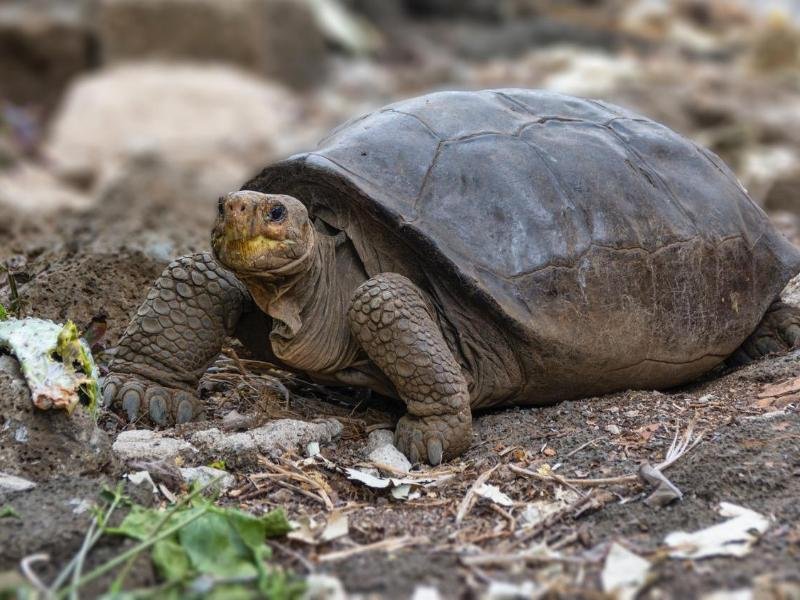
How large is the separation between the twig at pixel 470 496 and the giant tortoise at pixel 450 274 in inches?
9.6

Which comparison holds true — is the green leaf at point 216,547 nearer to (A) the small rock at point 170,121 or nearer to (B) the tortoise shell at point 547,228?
(B) the tortoise shell at point 547,228

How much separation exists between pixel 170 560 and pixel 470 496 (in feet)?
2.99

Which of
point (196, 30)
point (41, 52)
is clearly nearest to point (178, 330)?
point (196, 30)

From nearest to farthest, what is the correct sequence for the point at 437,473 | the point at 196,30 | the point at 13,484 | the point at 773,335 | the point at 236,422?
the point at 13,484, the point at 437,473, the point at 236,422, the point at 773,335, the point at 196,30

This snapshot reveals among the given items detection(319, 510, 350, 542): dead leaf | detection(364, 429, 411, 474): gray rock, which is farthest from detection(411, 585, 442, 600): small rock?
detection(364, 429, 411, 474): gray rock

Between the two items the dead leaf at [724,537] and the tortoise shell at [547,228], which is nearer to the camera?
the dead leaf at [724,537]

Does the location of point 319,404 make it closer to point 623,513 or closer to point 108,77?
point 623,513

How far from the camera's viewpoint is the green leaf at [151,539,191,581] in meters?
2.16

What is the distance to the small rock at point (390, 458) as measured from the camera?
10.4ft

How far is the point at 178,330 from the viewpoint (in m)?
3.49

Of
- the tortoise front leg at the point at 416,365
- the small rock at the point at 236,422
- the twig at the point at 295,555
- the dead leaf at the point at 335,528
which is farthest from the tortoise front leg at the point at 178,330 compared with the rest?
the twig at the point at 295,555

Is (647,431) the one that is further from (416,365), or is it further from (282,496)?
(282,496)

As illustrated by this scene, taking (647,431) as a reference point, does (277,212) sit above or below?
above

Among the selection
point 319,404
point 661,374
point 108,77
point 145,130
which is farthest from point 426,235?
point 108,77
